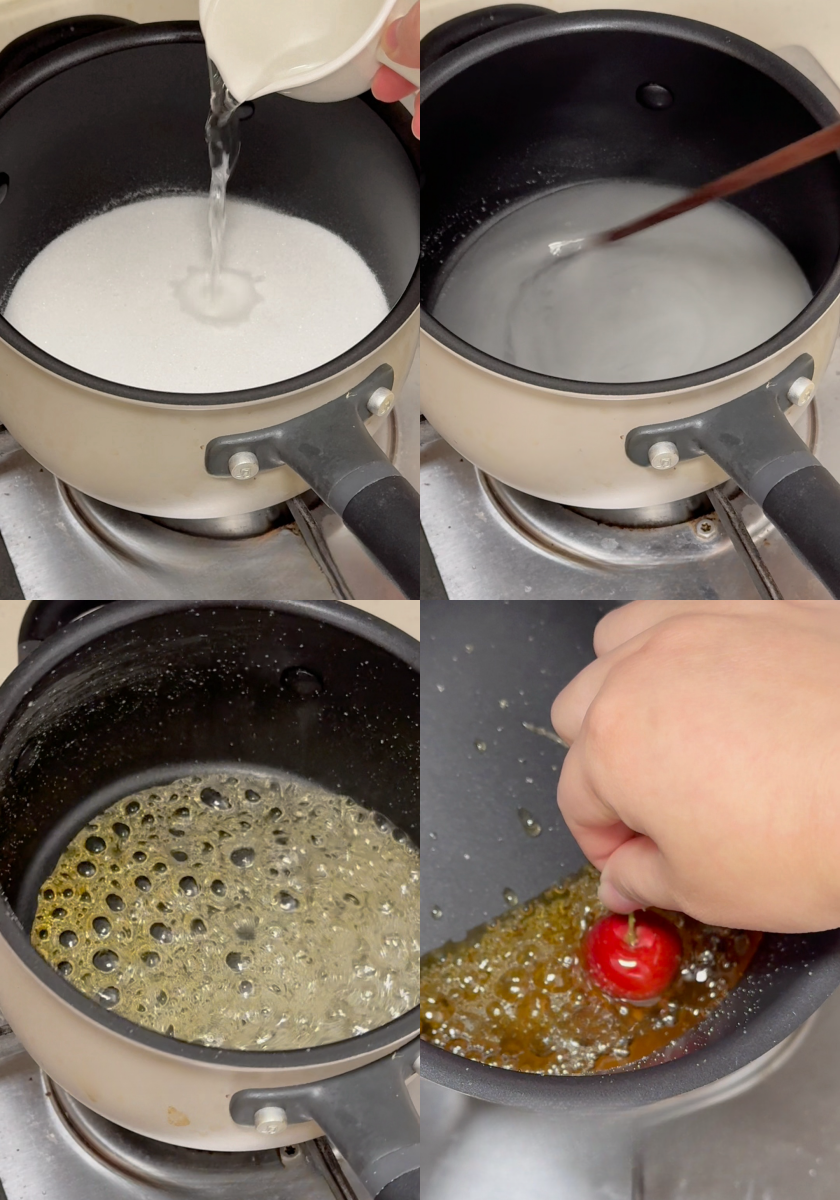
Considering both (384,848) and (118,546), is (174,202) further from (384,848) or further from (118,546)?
(384,848)

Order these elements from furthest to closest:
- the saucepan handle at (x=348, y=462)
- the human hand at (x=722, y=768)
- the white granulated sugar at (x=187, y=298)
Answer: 1. the white granulated sugar at (x=187, y=298)
2. the saucepan handle at (x=348, y=462)
3. the human hand at (x=722, y=768)

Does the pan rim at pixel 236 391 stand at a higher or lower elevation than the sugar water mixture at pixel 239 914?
higher

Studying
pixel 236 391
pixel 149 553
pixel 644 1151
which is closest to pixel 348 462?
pixel 236 391

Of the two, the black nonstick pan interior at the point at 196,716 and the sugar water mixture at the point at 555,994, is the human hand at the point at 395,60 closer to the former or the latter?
the black nonstick pan interior at the point at 196,716

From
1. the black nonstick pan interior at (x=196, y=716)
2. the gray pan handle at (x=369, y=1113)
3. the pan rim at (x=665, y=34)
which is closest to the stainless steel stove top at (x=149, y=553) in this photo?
the black nonstick pan interior at (x=196, y=716)

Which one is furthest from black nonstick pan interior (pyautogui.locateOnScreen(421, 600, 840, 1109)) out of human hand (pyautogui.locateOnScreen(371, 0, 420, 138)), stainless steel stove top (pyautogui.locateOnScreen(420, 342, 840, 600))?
human hand (pyautogui.locateOnScreen(371, 0, 420, 138))

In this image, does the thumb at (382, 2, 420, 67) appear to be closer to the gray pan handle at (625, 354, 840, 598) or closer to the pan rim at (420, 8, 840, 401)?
the pan rim at (420, 8, 840, 401)
